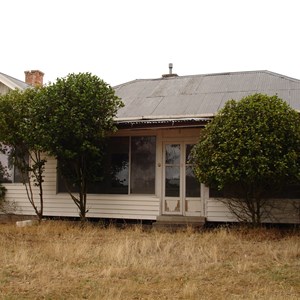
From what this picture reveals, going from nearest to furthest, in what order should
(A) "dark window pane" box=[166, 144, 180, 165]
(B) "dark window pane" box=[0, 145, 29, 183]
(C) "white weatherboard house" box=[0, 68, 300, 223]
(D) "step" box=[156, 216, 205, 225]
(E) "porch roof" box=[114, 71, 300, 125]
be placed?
(D) "step" box=[156, 216, 205, 225]
(C) "white weatherboard house" box=[0, 68, 300, 223]
(A) "dark window pane" box=[166, 144, 180, 165]
(E) "porch roof" box=[114, 71, 300, 125]
(B) "dark window pane" box=[0, 145, 29, 183]

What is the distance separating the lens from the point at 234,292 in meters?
5.68

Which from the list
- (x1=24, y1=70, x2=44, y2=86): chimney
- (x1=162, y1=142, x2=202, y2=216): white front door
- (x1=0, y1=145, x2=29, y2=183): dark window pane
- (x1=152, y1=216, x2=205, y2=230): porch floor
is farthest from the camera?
(x1=24, y1=70, x2=44, y2=86): chimney

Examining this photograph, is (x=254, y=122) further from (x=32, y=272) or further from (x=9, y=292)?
(x=9, y=292)

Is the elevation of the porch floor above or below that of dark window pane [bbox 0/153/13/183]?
below

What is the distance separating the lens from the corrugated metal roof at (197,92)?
13194 millimetres

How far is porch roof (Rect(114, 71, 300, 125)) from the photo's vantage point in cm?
1278

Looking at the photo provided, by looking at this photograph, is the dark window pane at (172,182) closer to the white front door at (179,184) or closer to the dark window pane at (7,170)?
the white front door at (179,184)

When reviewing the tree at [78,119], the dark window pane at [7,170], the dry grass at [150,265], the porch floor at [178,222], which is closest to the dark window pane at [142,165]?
the porch floor at [178,222]

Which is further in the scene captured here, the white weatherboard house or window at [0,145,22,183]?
window at [0,145,22,183]

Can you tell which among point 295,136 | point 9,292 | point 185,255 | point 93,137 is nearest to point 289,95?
point 295,136

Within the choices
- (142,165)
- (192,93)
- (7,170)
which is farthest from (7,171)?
(192,93)

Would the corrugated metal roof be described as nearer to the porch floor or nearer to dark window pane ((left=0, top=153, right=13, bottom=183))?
the porch floor

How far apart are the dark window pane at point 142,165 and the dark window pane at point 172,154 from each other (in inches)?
15.6

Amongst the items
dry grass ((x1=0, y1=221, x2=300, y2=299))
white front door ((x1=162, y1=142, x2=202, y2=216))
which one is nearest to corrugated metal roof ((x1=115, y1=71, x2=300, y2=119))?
white front door ((x1=162, y1=142, x2=202, y2=216))
